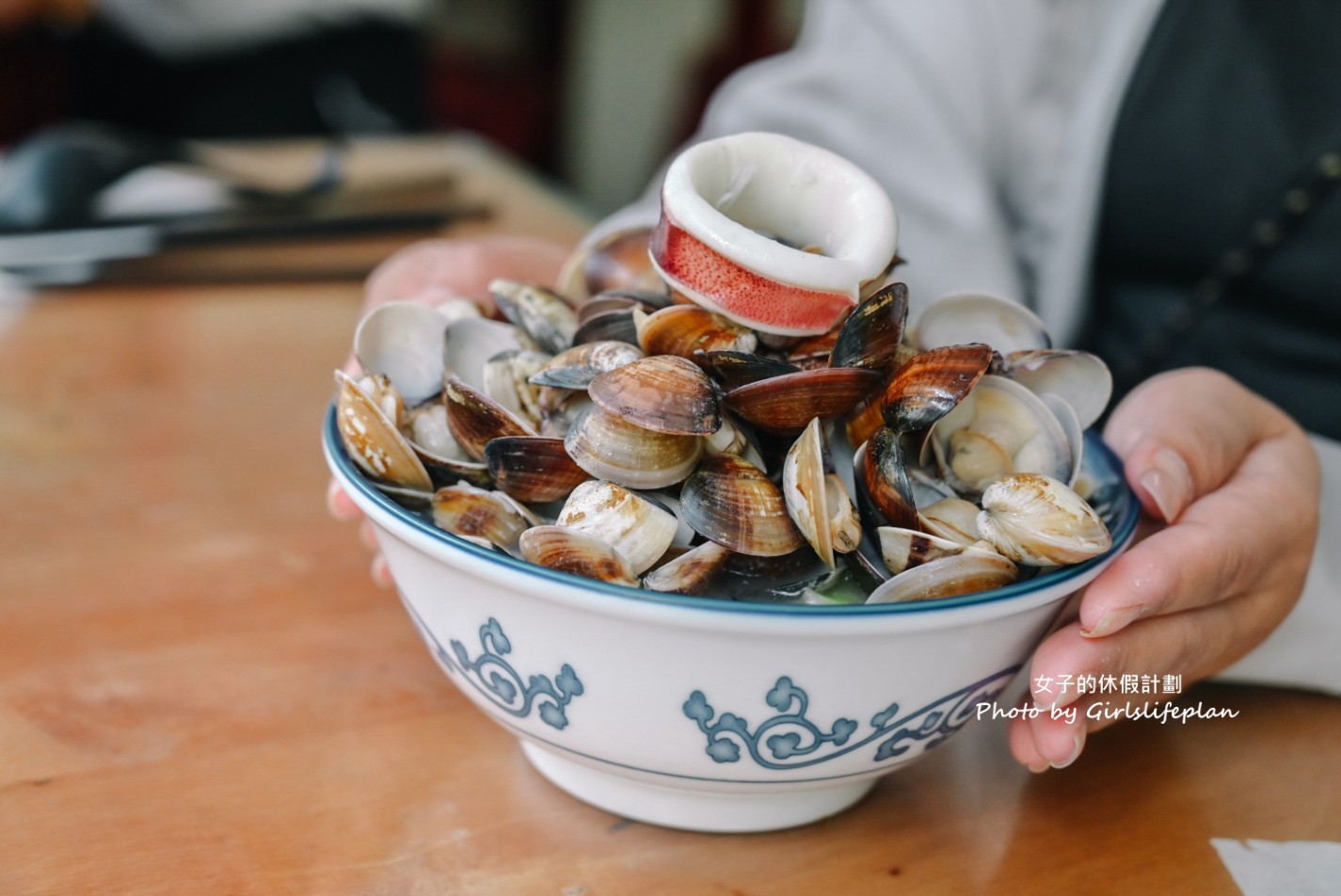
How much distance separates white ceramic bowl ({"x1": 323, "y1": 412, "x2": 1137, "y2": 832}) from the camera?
0.32m

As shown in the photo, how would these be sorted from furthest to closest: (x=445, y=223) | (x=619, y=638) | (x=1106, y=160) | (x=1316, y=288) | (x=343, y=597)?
(x=445, y=223) < (x=1106, y=160) < (x=1316, y=288) < (x=343, y=597) < (x=619, y=638)

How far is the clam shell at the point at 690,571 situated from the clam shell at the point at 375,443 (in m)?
0.11

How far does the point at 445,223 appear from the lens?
132 cm

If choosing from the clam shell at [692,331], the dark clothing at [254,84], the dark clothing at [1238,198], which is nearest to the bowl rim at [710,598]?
the clam shell at [692,331]

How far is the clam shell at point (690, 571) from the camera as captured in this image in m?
0.35

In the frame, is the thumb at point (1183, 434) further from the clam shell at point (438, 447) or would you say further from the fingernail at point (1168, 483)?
the clam shell at point (438, 447)

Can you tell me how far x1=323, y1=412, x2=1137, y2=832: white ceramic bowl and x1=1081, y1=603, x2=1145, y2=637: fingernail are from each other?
0.02 metres

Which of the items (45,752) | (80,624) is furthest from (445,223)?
(45,752)

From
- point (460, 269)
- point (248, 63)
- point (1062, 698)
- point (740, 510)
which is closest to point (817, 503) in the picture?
point (740, 510)

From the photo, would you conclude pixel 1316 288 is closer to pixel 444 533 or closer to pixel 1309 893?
pixel 1309 893

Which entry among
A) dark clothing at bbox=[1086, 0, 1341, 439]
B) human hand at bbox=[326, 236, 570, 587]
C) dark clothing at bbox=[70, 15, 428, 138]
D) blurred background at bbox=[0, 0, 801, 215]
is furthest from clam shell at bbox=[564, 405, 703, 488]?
dark clothing at bbox=[70, 15, 428, 138]

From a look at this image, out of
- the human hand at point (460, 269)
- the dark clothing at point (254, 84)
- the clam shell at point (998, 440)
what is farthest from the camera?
the dark clothing at point (254, 84)

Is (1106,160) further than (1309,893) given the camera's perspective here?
Yes

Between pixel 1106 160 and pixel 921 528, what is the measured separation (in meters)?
0.60
